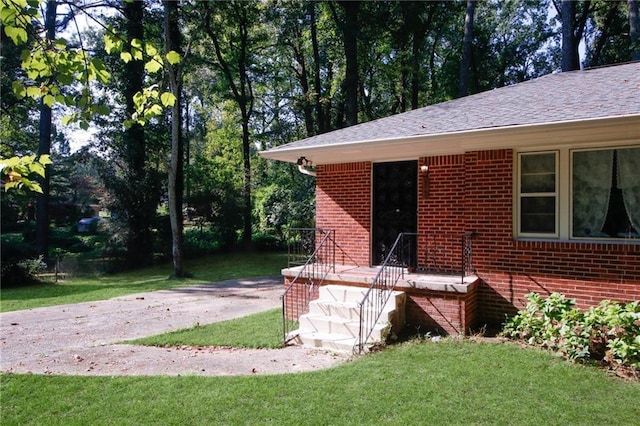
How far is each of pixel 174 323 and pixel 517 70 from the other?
994 inches

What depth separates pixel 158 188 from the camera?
1909 cm

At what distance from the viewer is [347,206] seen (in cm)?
877

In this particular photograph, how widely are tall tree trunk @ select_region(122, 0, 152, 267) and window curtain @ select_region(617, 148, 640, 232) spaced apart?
1720 cm

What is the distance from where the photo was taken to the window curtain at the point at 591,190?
626cm

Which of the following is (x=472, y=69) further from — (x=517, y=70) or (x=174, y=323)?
(x=174, y=323)

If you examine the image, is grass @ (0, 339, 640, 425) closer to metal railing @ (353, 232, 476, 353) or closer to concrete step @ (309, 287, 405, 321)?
metal railing @ (353, 232, 476, 353)

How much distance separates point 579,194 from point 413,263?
3094 millimetres

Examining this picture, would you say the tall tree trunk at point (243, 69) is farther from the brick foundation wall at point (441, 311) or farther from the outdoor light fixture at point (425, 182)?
the brick foundation wall at point (441, 311)

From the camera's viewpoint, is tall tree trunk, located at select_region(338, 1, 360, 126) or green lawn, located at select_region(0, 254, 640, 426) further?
tall tree trunk, located at select_region(338, 1, 360, 126)

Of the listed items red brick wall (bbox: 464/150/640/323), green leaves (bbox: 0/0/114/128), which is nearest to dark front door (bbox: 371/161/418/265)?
red brick wall (bbox: 464/150/640/323)

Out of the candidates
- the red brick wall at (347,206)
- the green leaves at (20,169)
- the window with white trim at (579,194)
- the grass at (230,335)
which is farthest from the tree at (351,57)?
the green leaves at (20,169)

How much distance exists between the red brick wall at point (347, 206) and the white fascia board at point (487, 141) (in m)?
0.30

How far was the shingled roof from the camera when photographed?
235 inches

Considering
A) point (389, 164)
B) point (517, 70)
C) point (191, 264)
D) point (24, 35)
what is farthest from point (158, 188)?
point (517, 70)
